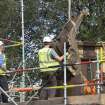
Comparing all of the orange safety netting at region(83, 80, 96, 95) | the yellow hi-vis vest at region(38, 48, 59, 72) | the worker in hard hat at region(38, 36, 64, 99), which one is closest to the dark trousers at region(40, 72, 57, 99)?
the worker in hard hat at region(38, 36, 64, 99)

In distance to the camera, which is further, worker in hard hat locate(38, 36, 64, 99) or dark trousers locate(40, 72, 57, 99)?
dark trousers locate(40, 72, 57, 99)

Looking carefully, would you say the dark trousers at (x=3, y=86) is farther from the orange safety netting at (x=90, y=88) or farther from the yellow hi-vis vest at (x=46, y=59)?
the orange safety netting at (x=90, y=88)

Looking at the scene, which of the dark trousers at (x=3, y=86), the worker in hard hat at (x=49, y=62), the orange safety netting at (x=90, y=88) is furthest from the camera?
the dark trousers at (x=3, y=86)

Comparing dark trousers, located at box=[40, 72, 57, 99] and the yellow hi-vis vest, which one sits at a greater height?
the yellow hi-vis vest

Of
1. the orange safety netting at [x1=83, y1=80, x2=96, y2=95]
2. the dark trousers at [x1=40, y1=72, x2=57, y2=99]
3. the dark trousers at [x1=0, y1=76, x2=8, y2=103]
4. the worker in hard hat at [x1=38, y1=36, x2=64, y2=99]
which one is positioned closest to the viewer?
the orange safety netting at [x1=83, y1=80, x2=96, y2=95]

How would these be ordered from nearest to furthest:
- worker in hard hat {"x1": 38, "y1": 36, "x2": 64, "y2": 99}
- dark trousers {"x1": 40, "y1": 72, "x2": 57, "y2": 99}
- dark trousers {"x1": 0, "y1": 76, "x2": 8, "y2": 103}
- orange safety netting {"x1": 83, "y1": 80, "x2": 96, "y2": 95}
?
orange safety netting {"x1": 83, "y1": 80, "x2": 96, "y2": 95} → worker in hard hat {"x1": 38, "y1": 36, "x2": 64, "y2": 99} → dark trousers {"x1": 40, "y1": 72, "x2": 57, "y2": 99} → dark trousers {"x1": 0, "y1": 76, "x2": 8, "y2": 103}

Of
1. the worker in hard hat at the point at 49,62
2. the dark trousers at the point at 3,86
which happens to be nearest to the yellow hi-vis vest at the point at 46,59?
the worker in hard hat at the point at 49,62

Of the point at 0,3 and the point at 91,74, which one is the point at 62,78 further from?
the point at 0,3

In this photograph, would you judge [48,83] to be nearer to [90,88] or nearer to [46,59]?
[46,59]

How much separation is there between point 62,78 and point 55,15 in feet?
53.3

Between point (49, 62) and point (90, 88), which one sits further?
point (90, 88)

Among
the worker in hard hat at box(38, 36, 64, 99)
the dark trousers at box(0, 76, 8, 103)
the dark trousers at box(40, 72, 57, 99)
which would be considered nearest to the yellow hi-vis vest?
the worker in hard hat at box(38, 36, 64, 99)

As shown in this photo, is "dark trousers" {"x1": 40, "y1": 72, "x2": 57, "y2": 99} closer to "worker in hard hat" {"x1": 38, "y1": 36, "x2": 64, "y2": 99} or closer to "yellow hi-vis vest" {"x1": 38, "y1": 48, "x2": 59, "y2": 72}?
"worker in hard hat" {"x1": 38, "y1": 36, "x2": 64, "y2": 99}

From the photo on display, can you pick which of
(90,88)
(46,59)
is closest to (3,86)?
(46,59)
